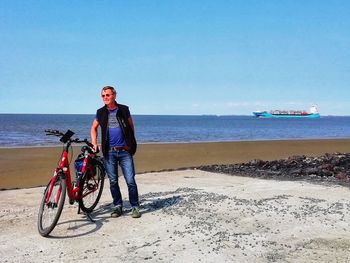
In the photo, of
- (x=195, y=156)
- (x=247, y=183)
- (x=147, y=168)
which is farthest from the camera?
(x=195, y=156)

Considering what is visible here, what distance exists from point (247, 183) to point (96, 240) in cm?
540

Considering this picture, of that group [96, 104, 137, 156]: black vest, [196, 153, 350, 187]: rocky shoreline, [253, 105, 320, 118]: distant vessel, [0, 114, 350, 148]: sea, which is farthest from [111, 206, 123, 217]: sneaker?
[253, 105, 320, 118]: distant vessel

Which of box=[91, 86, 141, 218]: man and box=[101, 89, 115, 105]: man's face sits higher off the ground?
box=[101, 89, 115, 105]: man's face

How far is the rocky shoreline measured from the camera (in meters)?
11.4

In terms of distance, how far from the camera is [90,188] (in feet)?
23.9

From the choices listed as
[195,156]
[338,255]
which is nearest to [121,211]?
[338,255]

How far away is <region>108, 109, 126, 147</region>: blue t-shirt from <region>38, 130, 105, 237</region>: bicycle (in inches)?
13.7

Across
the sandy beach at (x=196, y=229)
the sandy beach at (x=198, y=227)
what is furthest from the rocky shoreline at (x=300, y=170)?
the sandy beach at (x=196, y=229)

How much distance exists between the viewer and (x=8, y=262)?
198 inches

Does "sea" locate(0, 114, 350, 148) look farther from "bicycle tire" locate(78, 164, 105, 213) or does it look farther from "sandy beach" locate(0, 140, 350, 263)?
"bicycle tire" locate(78, 164, 105, 213)

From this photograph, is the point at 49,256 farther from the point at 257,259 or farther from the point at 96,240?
the point at 257,259

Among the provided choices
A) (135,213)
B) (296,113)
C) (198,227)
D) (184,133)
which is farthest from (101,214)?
(296,113)

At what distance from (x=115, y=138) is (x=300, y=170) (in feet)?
23.4

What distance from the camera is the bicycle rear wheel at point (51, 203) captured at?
5.97m
